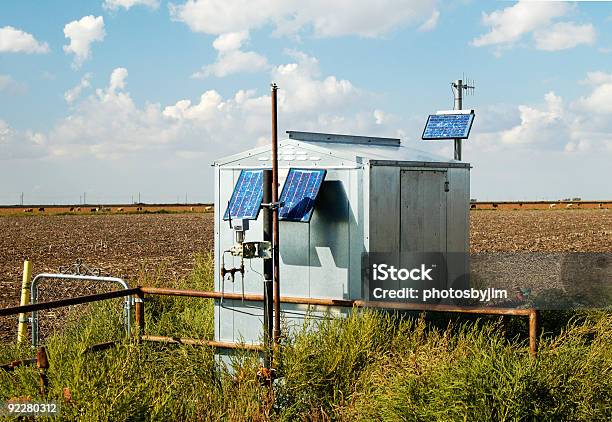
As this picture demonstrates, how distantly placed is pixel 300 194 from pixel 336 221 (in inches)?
20.4

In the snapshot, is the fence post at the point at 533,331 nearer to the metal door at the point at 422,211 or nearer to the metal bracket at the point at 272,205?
the metal door at the point at 422,211

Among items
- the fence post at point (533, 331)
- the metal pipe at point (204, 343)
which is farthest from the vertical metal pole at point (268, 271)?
the fence post at point (533, 331)

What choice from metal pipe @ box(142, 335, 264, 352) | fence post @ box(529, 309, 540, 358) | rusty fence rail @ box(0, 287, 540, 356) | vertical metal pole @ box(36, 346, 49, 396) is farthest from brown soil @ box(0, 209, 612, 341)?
fence post @ box(529, 309, 540, 358)

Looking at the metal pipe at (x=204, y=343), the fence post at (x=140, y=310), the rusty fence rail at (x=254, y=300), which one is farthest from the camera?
the fence post at (x=140, y=310)

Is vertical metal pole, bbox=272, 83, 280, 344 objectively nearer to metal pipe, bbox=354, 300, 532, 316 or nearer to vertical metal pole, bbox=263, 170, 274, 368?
vertical metal pole, bbox=263, 170, 274, 368

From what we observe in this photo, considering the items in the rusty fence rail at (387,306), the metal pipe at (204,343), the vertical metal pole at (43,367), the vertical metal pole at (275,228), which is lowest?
the metal pipe at (204,343)

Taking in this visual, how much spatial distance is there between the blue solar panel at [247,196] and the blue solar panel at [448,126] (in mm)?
4459

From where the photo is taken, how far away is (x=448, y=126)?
1304cm

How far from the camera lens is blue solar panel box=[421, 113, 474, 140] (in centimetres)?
1277

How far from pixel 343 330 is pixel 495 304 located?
190 inches

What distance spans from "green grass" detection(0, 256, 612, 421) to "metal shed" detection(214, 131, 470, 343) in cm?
62

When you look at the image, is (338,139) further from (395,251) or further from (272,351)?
(272,351)

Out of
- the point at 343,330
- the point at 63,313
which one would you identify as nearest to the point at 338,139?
the point at 343,330

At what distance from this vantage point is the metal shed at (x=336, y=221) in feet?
29.4
